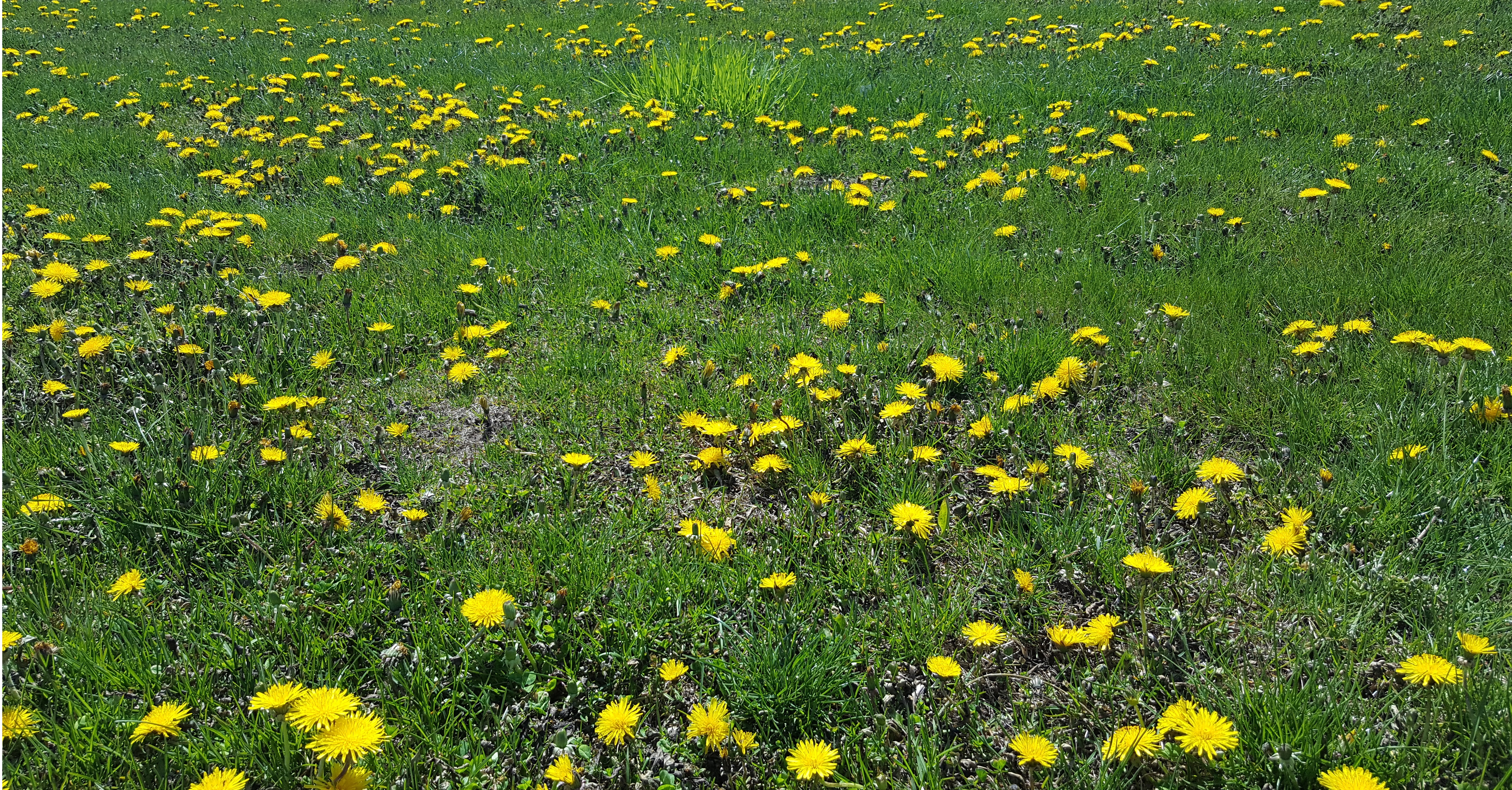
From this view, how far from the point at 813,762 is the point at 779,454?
1.21 meters

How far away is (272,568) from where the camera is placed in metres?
2.31

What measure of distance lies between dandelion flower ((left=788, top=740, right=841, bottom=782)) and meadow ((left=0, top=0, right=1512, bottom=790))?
1 cm

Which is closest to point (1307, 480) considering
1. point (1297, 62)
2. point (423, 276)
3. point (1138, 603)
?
point (1138, 603)

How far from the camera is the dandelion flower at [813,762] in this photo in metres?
1.73

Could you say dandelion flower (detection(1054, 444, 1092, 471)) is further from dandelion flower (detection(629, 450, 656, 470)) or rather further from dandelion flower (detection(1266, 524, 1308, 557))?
dandelion flower (detection(629, 450, 656, 470))

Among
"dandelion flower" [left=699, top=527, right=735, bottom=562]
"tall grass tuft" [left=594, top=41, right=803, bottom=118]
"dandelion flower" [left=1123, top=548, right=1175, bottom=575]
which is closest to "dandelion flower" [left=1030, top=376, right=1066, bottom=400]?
"dandelion flower" [left=1123, top=548, right=1175, bottom=575]

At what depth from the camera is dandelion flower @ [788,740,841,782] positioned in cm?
173

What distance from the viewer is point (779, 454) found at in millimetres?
2824

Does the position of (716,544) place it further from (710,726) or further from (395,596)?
(395,596)

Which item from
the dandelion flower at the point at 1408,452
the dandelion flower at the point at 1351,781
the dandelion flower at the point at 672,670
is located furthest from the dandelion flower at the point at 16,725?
the dandelion flower at the point at 1408,452

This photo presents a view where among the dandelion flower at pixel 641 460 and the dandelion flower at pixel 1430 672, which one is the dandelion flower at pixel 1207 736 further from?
the dandelion flower at pixel 641 460

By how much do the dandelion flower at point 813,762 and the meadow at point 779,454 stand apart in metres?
0.01

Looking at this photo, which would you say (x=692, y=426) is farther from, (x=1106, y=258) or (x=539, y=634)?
(x=1106, y=258)

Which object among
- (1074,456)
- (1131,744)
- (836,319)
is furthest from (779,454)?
(1131,744)
